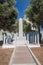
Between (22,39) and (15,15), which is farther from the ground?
(15,15)

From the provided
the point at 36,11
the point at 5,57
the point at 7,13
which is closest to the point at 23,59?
the point at 5,57

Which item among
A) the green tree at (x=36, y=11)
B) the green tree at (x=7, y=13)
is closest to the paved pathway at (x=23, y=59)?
the green tree at (x=7, y=13)

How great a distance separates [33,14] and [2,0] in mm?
5444

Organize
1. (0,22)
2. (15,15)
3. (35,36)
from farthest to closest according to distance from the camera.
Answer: (15,15)
(0,22)
(35,36)

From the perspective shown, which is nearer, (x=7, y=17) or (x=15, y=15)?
(x=7, y=17)

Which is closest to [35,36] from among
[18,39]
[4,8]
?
[18,39]

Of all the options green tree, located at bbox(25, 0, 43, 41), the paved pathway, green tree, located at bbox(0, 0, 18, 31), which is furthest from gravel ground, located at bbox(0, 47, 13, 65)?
green tree, located at bbox(25, 0, 43, 41)

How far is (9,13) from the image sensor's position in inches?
1092

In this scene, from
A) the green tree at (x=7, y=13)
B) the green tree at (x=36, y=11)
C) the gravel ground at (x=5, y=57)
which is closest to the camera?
the gravel ground at (x=5, y=57)

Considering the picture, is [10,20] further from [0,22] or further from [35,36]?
[35,36]

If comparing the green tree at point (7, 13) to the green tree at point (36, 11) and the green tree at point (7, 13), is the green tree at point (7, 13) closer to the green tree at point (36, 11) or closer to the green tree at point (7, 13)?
the green tree at point (7, 13)

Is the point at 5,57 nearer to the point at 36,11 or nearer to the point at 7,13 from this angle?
the point at 7,13

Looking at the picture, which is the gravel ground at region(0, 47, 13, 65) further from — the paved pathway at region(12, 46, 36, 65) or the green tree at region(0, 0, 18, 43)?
the green tree at region(0, 0, 18, 43)

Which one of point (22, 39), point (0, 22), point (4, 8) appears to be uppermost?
point (4, 8)
